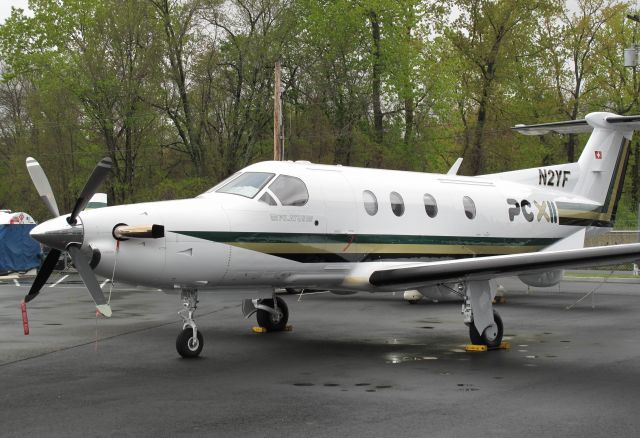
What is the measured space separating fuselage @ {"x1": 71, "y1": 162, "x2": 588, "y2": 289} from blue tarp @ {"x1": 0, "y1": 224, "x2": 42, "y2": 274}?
22.1 meters

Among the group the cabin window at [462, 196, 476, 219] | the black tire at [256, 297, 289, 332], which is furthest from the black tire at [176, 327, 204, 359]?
the cabin window at [462, 196, 476, 219]

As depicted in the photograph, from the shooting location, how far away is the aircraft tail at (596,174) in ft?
59.4

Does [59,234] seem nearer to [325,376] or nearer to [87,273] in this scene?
[87,273]

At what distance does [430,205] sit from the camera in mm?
15172

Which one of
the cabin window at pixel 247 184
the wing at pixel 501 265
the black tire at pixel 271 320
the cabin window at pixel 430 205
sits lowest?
the black tire at pixel 271 320

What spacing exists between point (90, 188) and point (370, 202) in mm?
4921

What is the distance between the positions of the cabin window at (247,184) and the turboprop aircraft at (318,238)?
2cm

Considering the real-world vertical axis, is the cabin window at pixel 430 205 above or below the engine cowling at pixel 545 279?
above

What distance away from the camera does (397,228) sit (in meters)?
14.5

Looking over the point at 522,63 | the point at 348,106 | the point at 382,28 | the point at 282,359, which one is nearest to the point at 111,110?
the point at 348,106

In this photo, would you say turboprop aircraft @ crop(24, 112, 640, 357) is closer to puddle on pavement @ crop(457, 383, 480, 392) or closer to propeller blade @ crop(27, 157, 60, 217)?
propeller blade @ crop(27, 157, 60, 217)

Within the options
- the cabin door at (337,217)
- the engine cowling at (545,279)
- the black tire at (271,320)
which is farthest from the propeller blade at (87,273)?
the engine cowling at (545,279)

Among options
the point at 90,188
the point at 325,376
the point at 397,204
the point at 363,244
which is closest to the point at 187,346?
the point at 325,376

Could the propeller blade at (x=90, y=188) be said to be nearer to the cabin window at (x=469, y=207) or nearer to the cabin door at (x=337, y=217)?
the cabin door at (x=337, y=217)
